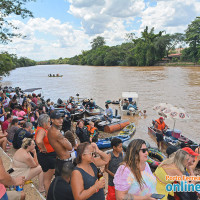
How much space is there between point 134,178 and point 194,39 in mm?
58696

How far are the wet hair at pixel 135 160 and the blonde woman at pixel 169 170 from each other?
59cm

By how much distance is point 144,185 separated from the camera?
86.5 inches

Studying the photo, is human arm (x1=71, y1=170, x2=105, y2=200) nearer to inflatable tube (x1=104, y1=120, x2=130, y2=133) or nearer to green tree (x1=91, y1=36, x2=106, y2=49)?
inflatable tube (x1=104, y1=120, x2=130, y2=133)

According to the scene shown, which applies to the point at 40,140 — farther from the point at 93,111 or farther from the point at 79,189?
the point at 93,111

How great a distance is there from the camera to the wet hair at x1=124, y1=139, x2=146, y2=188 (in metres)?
2.17

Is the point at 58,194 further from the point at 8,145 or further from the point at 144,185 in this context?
the point at 8,145

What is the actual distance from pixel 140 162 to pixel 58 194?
3.95 ft

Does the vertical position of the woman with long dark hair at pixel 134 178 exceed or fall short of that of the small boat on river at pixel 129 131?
it exceeds it

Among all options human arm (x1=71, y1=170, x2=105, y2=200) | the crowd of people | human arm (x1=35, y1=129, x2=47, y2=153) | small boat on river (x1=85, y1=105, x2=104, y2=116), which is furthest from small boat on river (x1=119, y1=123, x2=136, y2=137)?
human arm (x1=71, y1=170, x2=105, y2=200)

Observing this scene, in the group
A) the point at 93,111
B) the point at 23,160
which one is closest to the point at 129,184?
the point at 23,160

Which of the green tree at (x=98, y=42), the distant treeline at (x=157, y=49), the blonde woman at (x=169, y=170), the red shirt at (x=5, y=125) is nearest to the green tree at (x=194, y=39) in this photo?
the distant treeline at (x=157, y=49)

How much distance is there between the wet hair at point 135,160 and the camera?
2.17 meters

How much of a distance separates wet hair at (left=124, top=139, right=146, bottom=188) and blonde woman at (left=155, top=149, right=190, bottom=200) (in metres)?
0.59

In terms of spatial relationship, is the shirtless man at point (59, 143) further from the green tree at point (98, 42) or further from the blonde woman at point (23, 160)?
the green tree at point (98, 42)
